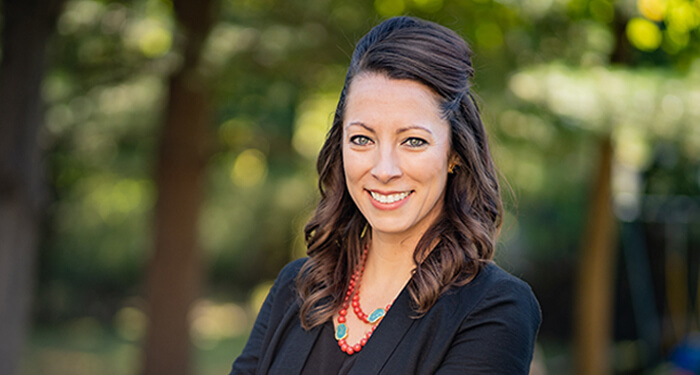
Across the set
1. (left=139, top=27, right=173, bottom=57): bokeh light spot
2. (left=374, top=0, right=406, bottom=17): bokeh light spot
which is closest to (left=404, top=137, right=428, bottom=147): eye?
(left=374, top=0, right=406, bottom=17): bokeh light spot

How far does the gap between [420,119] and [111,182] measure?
12.2m

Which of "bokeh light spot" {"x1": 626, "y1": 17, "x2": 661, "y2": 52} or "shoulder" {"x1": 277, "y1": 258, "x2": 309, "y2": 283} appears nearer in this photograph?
"shoulder" {"x1": 277, "y1": 258, "x2": 309, "y2": 283}

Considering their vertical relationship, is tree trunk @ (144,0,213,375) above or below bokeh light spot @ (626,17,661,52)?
below

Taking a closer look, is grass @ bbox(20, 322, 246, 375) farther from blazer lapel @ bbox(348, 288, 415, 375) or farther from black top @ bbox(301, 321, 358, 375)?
blazer lapel @ bbox(348, 288, 415, 375)

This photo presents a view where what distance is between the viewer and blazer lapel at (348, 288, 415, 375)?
68.4 inches

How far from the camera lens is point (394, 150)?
5.99 ft

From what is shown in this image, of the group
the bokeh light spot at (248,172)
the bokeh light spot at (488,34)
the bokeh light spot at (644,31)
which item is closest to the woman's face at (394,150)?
the bokeh light spot at (644,31)

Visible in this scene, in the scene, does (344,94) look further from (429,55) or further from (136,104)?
(136,104)

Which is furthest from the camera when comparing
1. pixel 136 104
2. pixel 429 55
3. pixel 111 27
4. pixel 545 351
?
pixel 545 351

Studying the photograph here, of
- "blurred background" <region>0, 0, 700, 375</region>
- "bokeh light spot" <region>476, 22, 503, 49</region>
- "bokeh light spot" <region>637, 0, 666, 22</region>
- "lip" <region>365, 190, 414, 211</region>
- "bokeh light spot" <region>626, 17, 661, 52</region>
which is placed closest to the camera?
"lip" <region>365, 190, 414, 211</region>

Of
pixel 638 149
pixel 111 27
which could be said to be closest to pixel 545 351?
pixel 638 149

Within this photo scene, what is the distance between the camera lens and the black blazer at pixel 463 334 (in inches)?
64.8

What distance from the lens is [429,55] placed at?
1.80 metres

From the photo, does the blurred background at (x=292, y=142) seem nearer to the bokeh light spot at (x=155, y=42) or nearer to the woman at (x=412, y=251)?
the bokeh light spot at (x=155, y=42)
